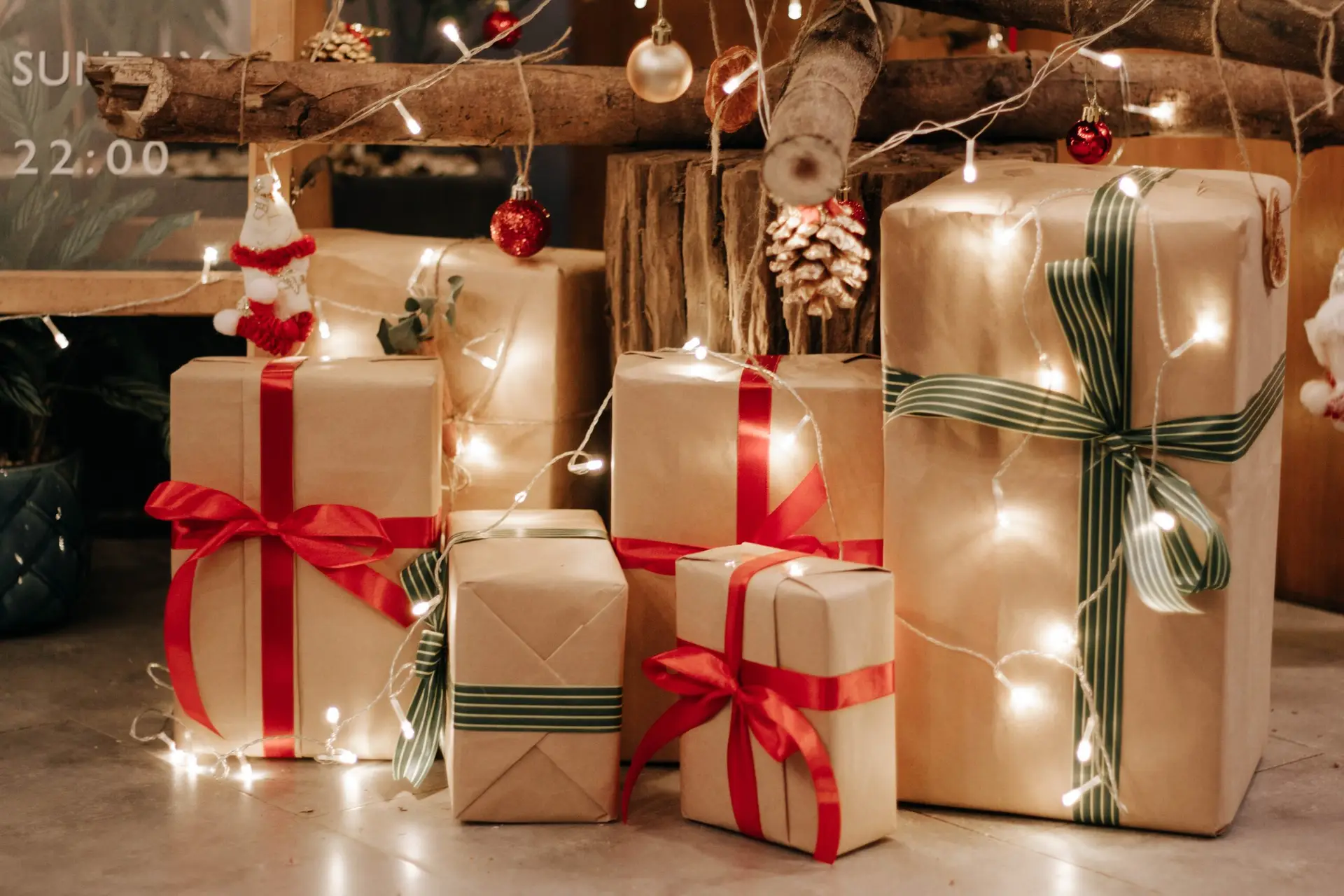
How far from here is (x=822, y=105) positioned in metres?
1.74

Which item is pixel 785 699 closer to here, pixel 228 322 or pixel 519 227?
pixel 519 227

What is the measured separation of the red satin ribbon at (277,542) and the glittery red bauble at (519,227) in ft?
1.39


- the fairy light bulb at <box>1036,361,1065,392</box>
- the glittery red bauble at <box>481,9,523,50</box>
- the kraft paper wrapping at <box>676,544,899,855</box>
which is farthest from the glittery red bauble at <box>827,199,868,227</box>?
the glittery red bauble at <box>481,9,523,50</box>

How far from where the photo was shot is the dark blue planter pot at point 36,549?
2.58 m

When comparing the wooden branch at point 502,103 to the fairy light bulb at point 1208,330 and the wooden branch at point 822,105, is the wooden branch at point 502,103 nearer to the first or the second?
the wooden branch at point 822,105

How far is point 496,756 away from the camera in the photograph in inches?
72.0

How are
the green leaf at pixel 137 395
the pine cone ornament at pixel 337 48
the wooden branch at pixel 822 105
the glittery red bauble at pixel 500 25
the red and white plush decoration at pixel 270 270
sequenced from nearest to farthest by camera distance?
the wooden branch at pixel 822 105 < the red and white plush decoration at pixel 270 270 < the pine cone ornament at pixel 337 48 < the glittery red bauble at pixel 500 25 < the green leaf at pixel 137 395

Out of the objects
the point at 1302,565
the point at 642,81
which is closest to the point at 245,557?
the point at 642,81

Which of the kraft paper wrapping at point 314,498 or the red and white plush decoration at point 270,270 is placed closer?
the kraft paper wrapping at point 314,498

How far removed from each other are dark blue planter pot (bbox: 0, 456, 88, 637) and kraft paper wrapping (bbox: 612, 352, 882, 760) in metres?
1.17

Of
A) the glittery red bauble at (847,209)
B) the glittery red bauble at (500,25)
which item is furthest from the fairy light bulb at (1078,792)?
the glittery red bauble at (500,25)

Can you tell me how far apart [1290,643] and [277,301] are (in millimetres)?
1779

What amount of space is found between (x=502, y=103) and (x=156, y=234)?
2.18ft

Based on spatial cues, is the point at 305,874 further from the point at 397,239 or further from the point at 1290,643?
the point at 1290,643
